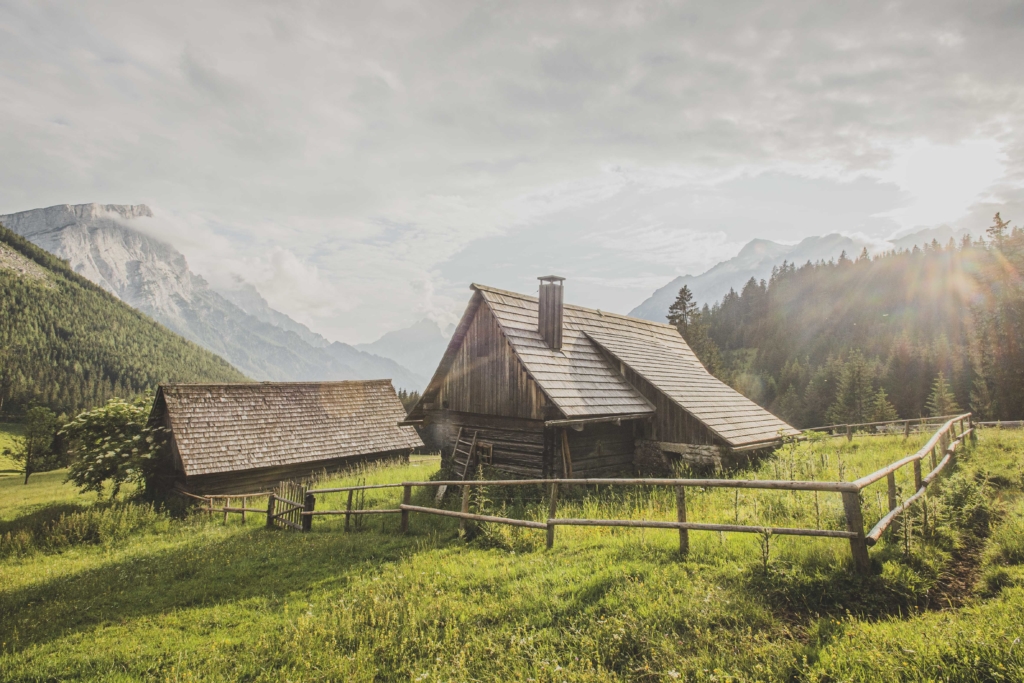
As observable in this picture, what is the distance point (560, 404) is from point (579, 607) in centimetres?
818

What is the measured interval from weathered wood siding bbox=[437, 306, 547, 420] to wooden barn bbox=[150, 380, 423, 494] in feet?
31.9

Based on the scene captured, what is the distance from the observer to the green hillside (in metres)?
106

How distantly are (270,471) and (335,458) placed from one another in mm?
2900

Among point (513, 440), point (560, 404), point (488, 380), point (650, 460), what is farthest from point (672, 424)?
point (488, 380)

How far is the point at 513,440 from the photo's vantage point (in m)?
14.9

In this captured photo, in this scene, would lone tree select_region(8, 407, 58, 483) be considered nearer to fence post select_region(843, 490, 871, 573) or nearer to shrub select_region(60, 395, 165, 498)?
shrub select_region(60, 395, 165, 498)

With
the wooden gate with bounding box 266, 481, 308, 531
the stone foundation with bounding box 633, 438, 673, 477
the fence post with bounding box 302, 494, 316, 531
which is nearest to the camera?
the fence post with bounding box 302, 494, 316, 531

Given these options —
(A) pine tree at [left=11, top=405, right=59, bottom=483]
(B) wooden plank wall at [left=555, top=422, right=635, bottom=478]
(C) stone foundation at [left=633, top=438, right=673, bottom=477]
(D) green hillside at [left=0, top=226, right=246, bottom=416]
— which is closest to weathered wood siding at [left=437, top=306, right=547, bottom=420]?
(B) wooden plank wall at [left=555, top=422, right=635, bottom=478]

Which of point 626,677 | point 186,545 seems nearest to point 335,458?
point 186,545

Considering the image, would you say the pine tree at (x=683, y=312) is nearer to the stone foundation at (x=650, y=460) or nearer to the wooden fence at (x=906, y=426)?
the wooden fence at (x=906, y=426)

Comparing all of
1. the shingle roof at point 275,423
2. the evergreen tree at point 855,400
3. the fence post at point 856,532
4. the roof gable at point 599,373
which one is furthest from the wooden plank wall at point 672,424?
the evergreen tree at point 855,400

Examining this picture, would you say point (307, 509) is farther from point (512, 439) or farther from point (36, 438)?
point (36, 438)

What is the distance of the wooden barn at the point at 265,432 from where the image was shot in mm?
20875

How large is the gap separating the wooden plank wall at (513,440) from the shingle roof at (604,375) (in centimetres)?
150
